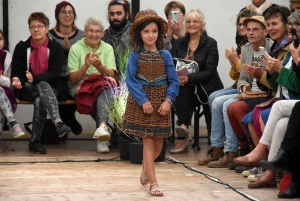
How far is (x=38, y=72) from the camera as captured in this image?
7219 millimetres

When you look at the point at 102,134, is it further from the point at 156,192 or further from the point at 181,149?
the point at 156,192

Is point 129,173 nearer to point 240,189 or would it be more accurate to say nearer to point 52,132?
point 240,189

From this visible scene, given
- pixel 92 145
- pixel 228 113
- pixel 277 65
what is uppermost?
pixel 277 65

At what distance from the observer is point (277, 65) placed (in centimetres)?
536

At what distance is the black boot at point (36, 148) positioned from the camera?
6957 millimetres

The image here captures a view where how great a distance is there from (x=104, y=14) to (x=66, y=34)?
0.94m

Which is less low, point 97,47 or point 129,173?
point 97,47

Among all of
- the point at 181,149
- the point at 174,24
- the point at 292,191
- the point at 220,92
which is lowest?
the point at 181,149

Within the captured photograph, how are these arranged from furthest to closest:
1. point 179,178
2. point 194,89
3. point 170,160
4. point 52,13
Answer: point 52,13, point 194,89, point 170,160, point 179,178

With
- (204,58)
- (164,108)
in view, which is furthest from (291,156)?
(204,58)

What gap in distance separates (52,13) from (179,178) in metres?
3.50

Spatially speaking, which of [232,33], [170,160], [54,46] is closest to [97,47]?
[54,46]

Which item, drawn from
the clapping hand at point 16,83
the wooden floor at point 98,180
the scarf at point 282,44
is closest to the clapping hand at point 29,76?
the clapping hand at point 16,83

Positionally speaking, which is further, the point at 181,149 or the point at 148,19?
the point at 181,149
